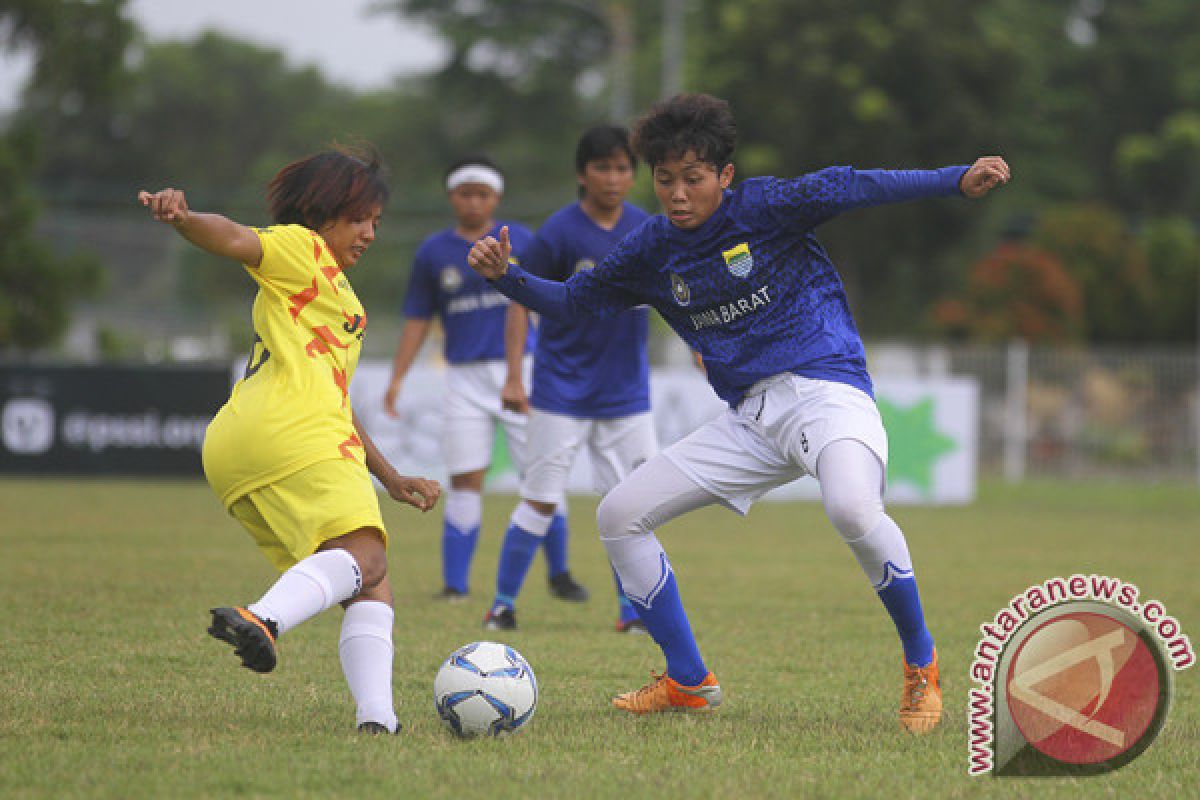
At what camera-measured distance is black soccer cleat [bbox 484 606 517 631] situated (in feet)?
25.2

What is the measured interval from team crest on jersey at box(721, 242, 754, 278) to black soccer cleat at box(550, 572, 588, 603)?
4246 millimetres

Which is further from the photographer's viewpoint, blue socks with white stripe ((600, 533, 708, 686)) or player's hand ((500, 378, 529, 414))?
player's hand ((500, 378, 529, 414))

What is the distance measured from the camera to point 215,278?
38719mm

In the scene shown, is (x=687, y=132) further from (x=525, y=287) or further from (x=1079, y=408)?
(x=1079, y=408)

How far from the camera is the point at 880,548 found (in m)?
5.18

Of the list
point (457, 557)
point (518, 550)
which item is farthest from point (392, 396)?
point (518, 550)

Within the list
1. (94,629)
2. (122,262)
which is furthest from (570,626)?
(122,262)

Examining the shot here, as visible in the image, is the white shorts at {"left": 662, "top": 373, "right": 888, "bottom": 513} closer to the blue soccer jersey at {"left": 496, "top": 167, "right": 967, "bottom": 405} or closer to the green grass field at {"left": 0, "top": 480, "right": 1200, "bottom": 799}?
the blue soccer jersey at {"left": 496, "top": 167, "right": 967, "bottom": 405}

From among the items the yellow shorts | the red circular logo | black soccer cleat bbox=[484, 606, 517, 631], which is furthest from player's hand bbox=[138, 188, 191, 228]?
black soccer cleat bbox=[484, 606, 517, 631]

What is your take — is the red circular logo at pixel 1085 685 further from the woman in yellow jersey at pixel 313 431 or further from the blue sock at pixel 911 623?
the woman in yellow jersey at pixel 313 431

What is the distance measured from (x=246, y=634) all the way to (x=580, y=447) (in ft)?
13.0

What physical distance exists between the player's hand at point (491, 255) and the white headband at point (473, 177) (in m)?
3.61

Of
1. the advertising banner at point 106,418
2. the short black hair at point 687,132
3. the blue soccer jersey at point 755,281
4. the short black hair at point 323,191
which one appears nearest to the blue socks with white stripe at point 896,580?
the blue soccer jersey at point 755,281

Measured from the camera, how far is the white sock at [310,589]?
4461 mm
